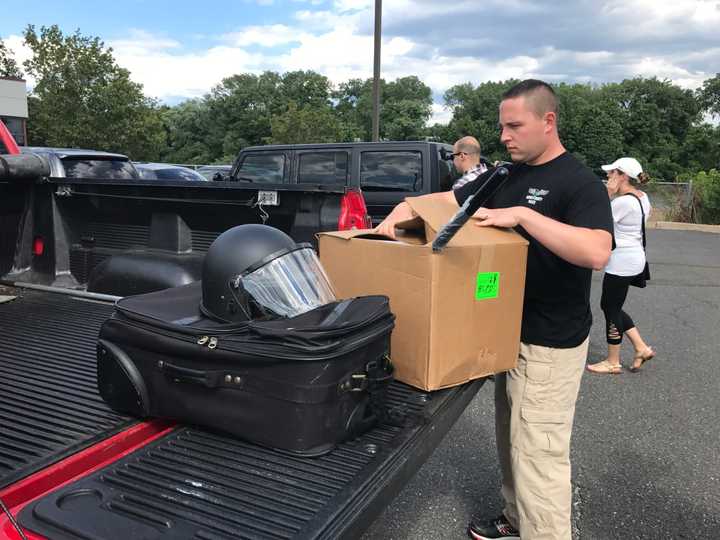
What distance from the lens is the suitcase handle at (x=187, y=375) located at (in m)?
1.77

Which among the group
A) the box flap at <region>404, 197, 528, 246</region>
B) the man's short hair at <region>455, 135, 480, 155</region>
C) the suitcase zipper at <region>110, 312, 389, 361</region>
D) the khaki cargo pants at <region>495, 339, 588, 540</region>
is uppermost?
the man's short hair at <region>455, 135, 480, 155</region>

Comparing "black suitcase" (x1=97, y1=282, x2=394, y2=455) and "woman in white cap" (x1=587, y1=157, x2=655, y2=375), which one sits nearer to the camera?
"black suitcase" (x1=97, y1=282, x2=394, y2=455)

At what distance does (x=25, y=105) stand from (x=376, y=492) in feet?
118

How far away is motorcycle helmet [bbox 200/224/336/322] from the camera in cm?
204

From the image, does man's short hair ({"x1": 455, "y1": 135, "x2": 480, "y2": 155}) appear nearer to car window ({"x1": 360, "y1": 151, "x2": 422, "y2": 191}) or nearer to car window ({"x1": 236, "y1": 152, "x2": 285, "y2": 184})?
car window ({"x1": 360, "y1": 151, "x2": 422, "y2": 191})

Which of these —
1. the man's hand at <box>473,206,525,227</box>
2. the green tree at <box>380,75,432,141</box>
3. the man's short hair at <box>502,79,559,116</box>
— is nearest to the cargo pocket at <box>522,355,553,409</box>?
the man's hand at <box>473,206,525,227</box>

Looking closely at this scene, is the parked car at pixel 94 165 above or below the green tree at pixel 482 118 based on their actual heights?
below

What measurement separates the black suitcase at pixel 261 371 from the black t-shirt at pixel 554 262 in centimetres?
75

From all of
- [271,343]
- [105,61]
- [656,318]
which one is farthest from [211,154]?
[271,343]

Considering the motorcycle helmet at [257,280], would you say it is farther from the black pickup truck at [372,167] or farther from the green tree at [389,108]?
the green tree at [389,108]

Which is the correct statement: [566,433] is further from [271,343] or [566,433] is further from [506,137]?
[271,343]

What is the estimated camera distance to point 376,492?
161cm

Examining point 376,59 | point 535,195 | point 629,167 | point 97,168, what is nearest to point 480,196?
point 535,195

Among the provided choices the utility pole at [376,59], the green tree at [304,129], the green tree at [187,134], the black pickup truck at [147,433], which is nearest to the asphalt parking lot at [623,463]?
the black pickup truck at [147,433]
